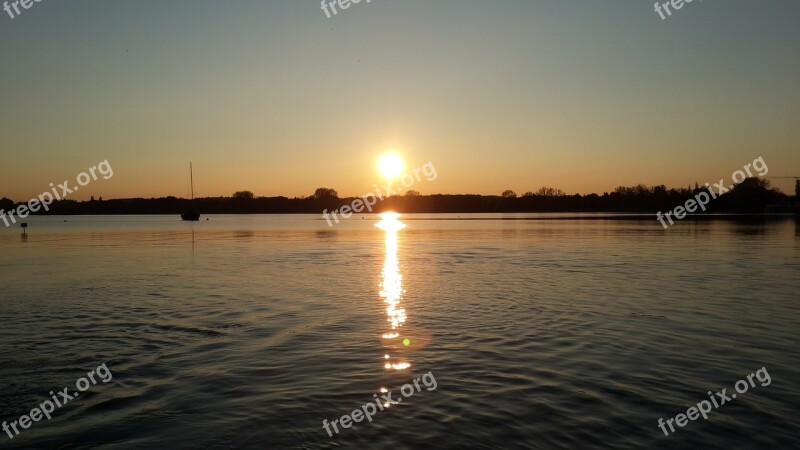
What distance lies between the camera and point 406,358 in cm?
1227

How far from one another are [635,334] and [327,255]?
29.5 metres

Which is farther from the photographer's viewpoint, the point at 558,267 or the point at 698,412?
the point at 558,267

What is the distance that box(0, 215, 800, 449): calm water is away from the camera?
8266 millimetres

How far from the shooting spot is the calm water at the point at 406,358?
27.1ft

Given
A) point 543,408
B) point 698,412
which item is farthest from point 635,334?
point 543,408

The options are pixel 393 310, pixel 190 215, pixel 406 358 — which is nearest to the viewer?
pixel 406 358

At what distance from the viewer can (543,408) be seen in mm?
9078

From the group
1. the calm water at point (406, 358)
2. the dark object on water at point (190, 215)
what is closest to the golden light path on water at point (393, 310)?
the calm water at point (406, 358)

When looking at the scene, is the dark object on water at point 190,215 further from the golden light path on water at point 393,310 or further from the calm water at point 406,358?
the calm water at point 406,358

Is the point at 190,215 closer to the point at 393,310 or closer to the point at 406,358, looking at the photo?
the point at 393,310

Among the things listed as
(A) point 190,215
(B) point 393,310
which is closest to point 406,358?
(B) point 393,310

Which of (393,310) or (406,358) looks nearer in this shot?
(406,358)

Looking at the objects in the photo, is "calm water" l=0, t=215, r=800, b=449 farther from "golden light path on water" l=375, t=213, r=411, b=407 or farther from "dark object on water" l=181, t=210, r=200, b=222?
"dark object on water" l=181, t=210, r=200, b=222

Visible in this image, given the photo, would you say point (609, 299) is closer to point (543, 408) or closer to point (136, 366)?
point (543, 408)
